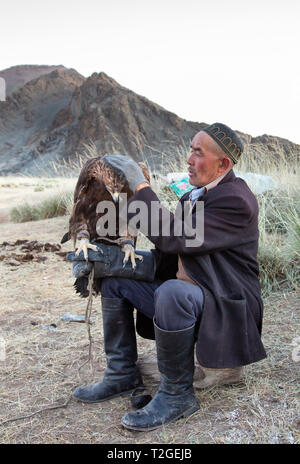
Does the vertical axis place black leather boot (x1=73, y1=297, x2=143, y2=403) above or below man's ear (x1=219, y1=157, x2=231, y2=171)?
below

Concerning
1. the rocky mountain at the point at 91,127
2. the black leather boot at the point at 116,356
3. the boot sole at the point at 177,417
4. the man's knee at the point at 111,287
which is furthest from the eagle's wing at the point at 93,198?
the rocky mountain at the point at 91,127

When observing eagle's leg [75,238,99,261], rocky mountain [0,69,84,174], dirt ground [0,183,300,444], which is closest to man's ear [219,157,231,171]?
eagle's leg [75,238,99,261]

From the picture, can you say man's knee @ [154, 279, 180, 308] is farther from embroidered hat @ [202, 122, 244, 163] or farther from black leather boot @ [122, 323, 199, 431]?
embroidered hat @ [202, 122, 244, 163]

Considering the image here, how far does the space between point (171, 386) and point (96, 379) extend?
28.1 inches

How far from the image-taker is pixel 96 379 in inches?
107

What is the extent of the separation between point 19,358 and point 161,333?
1.39 m

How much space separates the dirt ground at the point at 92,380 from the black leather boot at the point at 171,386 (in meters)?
0.05

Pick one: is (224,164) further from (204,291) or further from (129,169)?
(204,291)


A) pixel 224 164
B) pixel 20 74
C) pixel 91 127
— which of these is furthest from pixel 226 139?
pixel 20 74

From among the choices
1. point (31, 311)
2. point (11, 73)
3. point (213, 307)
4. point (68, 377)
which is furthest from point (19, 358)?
point (11, 73)

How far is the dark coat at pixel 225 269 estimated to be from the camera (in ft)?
6.84

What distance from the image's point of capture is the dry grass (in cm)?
206

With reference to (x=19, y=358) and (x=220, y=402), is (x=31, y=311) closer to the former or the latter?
(x=19, y=358)
